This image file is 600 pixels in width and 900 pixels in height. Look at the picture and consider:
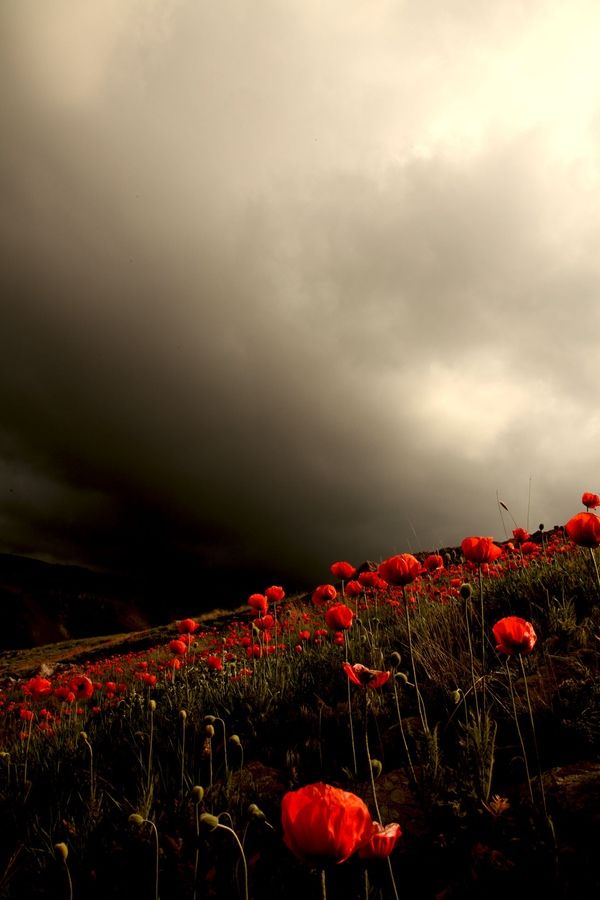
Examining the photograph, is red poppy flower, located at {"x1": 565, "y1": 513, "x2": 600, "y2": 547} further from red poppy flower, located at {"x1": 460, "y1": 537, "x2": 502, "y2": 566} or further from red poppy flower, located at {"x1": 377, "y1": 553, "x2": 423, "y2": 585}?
red poppy flower, located at {"x1": 377, "y1": 553, "x2": 423, "y2": 585}

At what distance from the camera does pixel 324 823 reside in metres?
1.27

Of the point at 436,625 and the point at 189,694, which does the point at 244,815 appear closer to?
the point at 189,694

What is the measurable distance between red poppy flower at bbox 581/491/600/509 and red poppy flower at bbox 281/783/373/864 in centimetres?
465

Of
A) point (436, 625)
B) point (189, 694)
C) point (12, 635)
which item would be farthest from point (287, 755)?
point (12, 635)

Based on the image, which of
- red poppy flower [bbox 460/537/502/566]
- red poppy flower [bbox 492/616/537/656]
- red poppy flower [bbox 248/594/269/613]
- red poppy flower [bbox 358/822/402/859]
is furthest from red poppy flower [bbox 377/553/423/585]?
red poppy flower [bbox 248/594/269/613]

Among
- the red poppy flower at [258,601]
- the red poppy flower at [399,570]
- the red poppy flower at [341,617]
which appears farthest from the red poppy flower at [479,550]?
the red poppy flower at [258,601]

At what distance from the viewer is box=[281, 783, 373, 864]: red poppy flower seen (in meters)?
1.28

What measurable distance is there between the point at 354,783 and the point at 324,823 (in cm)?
174

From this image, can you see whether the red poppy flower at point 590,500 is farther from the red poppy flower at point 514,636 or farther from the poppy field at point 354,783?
the red poppy flower at point 514,636

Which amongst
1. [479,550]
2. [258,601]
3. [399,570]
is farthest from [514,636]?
[258,601]

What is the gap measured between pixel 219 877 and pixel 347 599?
923 centimetres

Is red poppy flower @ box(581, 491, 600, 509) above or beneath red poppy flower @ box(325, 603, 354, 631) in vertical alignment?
above

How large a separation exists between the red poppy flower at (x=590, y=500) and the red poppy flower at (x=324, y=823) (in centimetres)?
465

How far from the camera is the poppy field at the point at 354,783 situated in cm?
189
